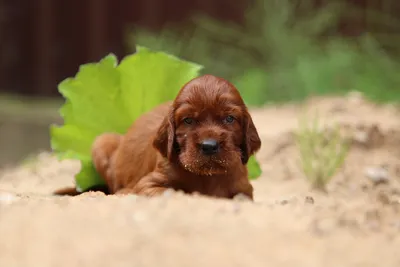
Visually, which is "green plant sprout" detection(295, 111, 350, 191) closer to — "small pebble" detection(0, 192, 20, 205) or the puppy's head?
the puppy's head

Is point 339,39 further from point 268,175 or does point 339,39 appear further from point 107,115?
point 107,115

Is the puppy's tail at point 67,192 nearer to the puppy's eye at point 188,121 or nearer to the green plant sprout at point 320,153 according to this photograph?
the puppy's eye at point 188,121

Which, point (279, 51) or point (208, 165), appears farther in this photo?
point (279, 51)

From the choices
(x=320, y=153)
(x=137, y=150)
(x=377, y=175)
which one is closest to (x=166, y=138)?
(x=137, y=150)

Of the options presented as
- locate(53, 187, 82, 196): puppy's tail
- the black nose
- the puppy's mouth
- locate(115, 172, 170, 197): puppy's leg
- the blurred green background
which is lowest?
locate(53, 187, 82, 196): puppy's tail

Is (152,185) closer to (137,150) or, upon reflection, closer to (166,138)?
(166,138)

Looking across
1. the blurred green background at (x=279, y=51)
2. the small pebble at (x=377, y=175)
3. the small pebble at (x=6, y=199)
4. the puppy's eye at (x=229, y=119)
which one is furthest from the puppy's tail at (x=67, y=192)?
the blurred green background at (x=279, y=51)

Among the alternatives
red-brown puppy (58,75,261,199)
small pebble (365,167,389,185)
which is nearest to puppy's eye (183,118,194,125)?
red-brown puppy (58,75,261,199)
